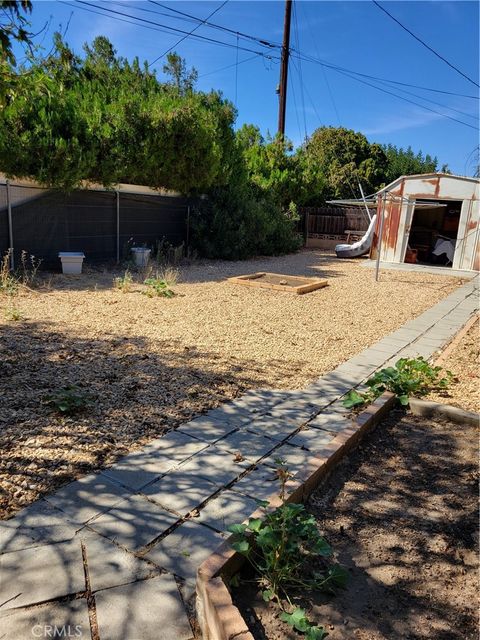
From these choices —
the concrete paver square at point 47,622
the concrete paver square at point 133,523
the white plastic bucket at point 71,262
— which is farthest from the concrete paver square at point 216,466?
the white plastic bucket at point 71,262

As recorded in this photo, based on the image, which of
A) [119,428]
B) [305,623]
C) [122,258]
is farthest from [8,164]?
[305,623]

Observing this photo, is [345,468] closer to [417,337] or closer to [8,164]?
[417,337]

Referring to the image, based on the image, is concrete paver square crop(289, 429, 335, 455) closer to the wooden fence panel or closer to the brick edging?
the brick edging

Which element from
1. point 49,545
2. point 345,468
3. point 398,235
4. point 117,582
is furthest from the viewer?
point 398,235

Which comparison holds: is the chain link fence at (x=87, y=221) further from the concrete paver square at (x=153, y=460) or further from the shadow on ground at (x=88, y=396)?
the concrete paver square at (x=153, y=460)

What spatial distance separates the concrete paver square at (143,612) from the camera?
69.0 inches

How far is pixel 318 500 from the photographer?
8.46ft

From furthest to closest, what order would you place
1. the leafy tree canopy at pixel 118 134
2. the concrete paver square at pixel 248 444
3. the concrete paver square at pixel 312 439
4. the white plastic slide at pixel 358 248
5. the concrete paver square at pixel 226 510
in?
the white plastic slide at pixel 358 248 → the leafy tree canopy at pixel 118 134 → the concrete paver square at pixel 312 439 → the concrete paver square at pixel 248 444 → the concrete paver square at pixel 226 510

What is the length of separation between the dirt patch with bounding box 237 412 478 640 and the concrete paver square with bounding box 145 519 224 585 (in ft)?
1.04

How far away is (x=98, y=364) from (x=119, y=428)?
4.52ft

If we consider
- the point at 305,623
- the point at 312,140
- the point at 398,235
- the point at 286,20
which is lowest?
the point at 305,623

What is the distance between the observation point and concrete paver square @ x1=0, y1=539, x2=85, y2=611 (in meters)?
1.88

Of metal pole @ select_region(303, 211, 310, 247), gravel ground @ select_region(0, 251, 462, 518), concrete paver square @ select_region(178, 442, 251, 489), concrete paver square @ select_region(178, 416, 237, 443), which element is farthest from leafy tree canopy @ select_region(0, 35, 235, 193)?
metal pole @ select_region(303, 211, 310, 247)

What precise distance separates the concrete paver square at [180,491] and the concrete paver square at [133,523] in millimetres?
69
